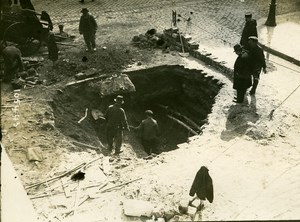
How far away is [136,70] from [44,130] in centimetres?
428

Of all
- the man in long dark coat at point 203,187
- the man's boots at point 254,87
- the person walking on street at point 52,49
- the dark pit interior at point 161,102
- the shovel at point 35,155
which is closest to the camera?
the man in long dark coat at point 203,187

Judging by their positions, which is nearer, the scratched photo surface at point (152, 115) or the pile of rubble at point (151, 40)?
the scratched photo surface at point (152, 115)

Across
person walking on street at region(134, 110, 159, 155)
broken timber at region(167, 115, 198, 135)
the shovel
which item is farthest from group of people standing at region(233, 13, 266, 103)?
the shovel

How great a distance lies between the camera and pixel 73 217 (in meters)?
7.17

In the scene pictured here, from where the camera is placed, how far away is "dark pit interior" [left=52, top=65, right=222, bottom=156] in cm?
1170

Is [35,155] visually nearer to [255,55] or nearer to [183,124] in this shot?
[183,124]

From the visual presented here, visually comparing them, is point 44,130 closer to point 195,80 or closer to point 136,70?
point 136,70

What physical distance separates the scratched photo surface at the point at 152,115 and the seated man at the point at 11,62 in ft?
0.12

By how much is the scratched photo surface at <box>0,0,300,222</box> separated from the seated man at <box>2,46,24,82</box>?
37mm

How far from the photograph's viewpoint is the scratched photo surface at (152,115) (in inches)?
291

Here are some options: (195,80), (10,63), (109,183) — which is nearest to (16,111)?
(10,63)

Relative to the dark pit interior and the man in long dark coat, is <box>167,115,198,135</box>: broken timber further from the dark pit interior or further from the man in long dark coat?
the man in long dark coat

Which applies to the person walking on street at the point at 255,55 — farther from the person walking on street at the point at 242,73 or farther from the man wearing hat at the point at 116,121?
the man wearing hat at the point at 116,121

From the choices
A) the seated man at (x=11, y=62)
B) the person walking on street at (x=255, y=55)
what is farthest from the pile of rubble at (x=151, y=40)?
the person walking on street at (x=255, y=55)
